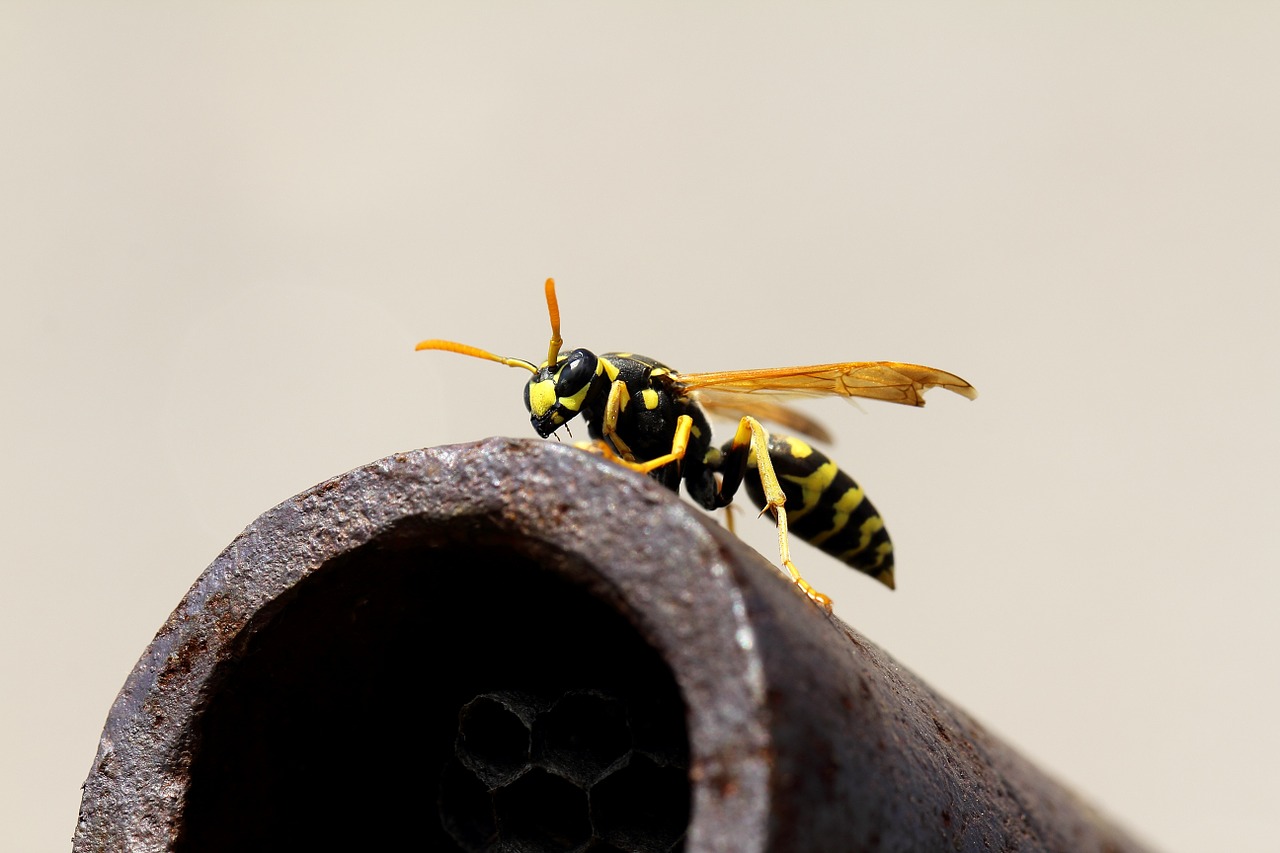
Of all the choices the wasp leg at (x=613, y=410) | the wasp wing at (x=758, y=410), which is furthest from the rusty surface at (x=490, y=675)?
the wasp wing at (x=758, y=410)

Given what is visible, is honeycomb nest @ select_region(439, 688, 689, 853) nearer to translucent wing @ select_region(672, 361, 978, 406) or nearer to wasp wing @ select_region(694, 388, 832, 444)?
translucent wing @ select_region(672, 361, 978, 406)

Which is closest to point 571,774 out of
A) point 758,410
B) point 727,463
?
point 727,463

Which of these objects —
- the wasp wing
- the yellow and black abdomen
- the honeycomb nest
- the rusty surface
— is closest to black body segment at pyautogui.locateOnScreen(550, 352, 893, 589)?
the yellow and black abdomen

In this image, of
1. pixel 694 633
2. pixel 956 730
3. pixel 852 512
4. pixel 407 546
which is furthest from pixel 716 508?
pixel 694 633

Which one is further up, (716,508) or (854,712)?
(716,508)

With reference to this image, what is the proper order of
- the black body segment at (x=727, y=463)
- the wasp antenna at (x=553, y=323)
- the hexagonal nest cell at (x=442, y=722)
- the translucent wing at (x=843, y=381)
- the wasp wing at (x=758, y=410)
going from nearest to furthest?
the hexagonal nest cell at (x=442, y=722) < the wasp antenna at (x=553, y=323) < the translucent wing at (x=843, y=381) < the black body segment at (x=727, y=463) < the wasp wing at (x=758, y=410)

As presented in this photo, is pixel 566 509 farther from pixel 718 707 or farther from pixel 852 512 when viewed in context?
pixel 852 512

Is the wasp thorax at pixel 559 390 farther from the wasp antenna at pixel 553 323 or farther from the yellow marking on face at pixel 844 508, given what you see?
the yellow marking on face at pixel 844 508
